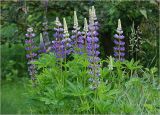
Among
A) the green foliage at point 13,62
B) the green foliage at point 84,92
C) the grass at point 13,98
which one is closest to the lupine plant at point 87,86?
the green foliage at point 84,92

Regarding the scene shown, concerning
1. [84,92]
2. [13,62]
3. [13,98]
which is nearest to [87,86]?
[84,92]

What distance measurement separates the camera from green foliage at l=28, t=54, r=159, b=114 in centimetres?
383

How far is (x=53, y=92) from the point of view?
3.86 metres

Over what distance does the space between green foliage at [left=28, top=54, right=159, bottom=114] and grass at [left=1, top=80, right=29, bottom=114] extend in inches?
17.4

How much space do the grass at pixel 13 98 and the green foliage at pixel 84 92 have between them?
0.44m

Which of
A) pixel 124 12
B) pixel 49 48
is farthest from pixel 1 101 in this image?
pixel 124 12

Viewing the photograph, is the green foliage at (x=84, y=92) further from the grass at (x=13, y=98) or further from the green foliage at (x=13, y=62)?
the green foliage at (x=13, y=62)

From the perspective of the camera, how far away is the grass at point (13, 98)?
4.84 m

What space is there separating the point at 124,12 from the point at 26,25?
1.23 meters

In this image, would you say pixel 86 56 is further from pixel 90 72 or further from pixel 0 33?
pixel 0 33

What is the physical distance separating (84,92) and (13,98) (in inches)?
66.7

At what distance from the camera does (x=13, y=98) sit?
17.4 ft

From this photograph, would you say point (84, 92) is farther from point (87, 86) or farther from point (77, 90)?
point (87, 86)

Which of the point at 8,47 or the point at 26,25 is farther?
the point at 8,47
